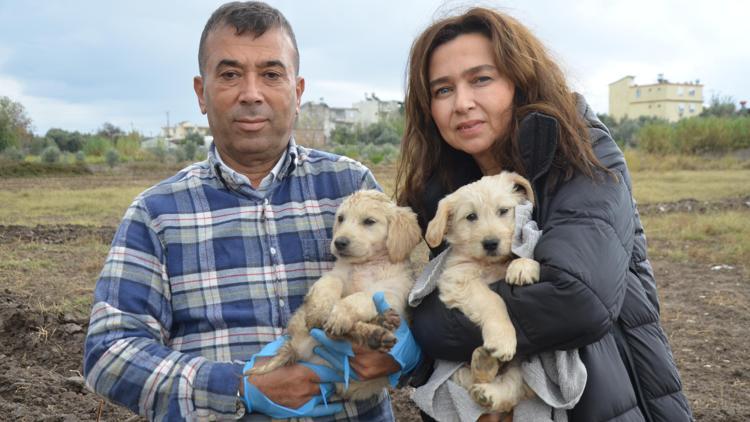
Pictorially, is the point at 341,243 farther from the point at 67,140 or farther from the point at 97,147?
the point at 67,140

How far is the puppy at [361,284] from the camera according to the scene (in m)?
3.28

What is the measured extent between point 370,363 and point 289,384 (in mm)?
411

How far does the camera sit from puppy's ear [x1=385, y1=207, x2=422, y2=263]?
3836 millimetres

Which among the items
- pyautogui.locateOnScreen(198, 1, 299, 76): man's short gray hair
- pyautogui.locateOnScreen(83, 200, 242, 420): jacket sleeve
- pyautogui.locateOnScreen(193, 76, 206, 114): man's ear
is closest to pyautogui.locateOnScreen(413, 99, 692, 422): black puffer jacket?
pyautogui.locateOnScreen(83, 200, 242, 420): jacket sleeve

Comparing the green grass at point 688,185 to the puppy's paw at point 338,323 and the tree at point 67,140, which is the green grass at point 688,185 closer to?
the puppy's paw at point 338,323

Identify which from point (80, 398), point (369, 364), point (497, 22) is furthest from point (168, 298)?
point (80, 398)

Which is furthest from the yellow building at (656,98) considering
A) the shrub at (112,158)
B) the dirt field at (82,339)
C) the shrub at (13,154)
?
the dirt field at (82,339)

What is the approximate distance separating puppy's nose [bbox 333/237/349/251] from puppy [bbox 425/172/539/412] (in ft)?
1.54

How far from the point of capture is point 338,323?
3.29 metres

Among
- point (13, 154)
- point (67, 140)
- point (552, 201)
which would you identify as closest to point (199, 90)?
point (552, 201)

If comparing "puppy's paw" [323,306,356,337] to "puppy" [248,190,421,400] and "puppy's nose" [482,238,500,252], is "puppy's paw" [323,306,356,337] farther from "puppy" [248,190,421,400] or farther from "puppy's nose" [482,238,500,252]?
"puppy's nose" [482,238,500,252]

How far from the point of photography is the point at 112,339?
3191mm

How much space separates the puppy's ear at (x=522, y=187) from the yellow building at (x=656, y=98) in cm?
10947

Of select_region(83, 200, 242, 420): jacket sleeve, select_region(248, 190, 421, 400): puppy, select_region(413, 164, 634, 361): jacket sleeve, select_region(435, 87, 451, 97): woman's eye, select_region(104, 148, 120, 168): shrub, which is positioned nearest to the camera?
select_region(413, 164, 634, 361): jacket sleeve
